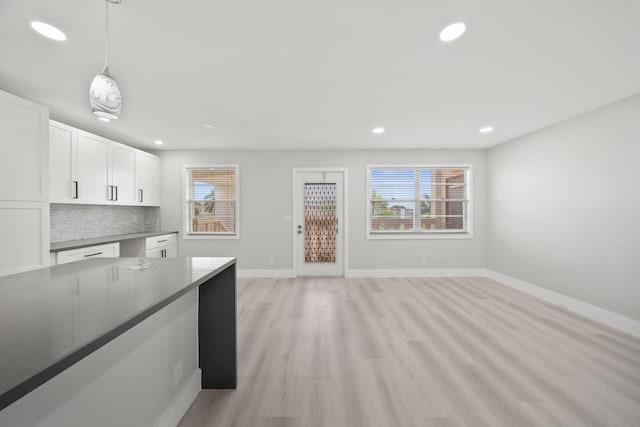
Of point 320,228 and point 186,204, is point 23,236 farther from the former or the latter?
point 320,228

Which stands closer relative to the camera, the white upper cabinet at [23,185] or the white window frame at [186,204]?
the white upper cabinet at [23,185]

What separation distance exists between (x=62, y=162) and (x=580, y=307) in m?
6.76

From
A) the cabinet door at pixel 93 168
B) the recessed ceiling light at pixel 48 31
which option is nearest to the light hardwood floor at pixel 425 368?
the cabinet door at pixel 93 168

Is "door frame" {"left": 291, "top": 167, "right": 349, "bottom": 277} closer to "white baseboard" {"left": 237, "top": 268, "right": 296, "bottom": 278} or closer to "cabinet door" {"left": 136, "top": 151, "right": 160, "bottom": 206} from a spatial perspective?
"white baseboard" {"left": 237, "top": 268, "right": 296, "bottom": 278}

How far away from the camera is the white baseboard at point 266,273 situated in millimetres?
5078

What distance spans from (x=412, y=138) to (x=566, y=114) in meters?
1.90

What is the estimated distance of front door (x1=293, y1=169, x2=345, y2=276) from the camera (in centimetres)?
514

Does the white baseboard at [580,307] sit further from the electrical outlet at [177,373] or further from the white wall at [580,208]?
the electrical outlet at [177,373]

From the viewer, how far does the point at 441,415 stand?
1.66 metres

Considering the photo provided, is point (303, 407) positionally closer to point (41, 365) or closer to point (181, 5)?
point (41, 365)

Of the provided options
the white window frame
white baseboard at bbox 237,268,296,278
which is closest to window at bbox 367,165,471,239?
white baseboard at bbox 237,268,296,278

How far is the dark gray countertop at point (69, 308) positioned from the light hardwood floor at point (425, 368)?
41.4 inches

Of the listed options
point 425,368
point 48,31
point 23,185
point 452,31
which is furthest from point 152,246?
point 452,31

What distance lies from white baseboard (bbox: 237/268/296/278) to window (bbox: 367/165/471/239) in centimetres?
189
